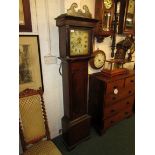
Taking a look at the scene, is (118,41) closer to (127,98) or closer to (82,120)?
(127,98)

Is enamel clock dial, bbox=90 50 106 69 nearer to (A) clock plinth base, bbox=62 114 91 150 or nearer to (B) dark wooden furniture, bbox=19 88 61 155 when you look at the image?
(A) clock plinth base, bbox=62 114 91 150

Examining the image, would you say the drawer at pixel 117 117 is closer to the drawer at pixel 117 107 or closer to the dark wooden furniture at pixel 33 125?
the drawer at pixel 117 107

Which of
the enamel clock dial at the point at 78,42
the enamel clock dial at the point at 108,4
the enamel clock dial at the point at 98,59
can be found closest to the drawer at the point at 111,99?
the enamel clock dial at the point at 98,59

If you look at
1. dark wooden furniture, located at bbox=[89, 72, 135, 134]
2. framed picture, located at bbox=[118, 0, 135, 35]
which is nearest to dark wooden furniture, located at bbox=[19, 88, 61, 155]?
dark wooden furniture, located at bbox=[89, 72, 135, 134]

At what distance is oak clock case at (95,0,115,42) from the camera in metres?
2.00

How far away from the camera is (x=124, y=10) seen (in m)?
2.37

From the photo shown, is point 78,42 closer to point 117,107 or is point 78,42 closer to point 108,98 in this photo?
point 108,98

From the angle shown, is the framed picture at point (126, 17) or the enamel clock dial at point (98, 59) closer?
the enamel clock dial at point (98, 59)

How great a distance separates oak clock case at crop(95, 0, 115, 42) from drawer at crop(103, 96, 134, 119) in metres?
1.08

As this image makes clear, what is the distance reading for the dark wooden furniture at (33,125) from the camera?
1.47m

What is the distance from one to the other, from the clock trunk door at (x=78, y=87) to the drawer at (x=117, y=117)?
1.86 ft

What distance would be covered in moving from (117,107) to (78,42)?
4.40ft

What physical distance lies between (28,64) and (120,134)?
1821mm
